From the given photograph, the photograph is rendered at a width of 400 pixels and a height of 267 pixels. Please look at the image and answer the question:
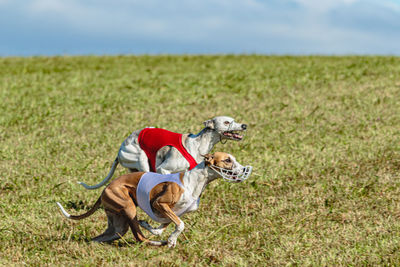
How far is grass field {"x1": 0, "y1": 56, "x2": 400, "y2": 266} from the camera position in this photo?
20.5 feet

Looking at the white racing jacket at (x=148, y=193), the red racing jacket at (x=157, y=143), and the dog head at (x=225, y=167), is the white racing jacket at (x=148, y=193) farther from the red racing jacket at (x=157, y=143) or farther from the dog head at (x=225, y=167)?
the red racing jacket at (x=157, y=143)

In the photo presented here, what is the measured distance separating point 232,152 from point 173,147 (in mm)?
4148

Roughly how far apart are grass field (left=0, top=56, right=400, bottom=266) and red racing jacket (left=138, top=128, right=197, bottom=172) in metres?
0.91

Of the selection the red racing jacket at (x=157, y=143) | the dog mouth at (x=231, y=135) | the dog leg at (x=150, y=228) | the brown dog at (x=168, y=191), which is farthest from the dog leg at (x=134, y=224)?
the dog mouth at (x=231, y=135)

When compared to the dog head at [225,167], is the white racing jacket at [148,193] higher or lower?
lower

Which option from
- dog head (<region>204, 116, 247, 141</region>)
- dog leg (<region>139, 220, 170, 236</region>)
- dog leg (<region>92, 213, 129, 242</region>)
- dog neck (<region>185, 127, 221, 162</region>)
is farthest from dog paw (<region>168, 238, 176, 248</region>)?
dog head (<region>204, 116, 247, 141</region>)

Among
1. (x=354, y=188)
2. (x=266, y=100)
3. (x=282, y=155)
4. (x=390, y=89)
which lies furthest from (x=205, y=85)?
(x=354, y=188)

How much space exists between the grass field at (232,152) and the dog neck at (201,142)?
3.28 feet

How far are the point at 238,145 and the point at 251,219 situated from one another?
4.54 metres

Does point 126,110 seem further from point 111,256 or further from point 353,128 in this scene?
point 111,256

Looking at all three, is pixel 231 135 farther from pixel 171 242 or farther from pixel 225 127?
pixel 171 242

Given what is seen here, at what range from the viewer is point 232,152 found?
11398mm

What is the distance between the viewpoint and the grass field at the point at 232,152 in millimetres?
6262

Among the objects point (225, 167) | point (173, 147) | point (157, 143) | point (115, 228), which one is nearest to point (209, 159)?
point (225, 167)
